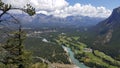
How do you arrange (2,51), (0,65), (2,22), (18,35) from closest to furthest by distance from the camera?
(2,22), (2,51), (0,65), (18,35)

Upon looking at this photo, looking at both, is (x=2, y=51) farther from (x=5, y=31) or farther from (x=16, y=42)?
(x=16, y=42)

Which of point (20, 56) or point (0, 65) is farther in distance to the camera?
point (20, 56)

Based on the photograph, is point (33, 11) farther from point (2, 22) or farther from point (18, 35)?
point (18, 35)

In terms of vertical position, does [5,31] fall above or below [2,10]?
below

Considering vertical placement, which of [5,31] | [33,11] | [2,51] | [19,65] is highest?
[33,11]

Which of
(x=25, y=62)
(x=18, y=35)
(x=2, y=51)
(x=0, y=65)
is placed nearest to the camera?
(x=2, y=51)

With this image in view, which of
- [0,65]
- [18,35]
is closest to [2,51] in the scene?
[0,65]

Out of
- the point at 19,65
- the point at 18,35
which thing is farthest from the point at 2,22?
the point at 19,65

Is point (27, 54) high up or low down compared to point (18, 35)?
down

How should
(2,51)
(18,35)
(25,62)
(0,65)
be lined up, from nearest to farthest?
(2,51) < (0,65) < (18,35) < (25,62)
